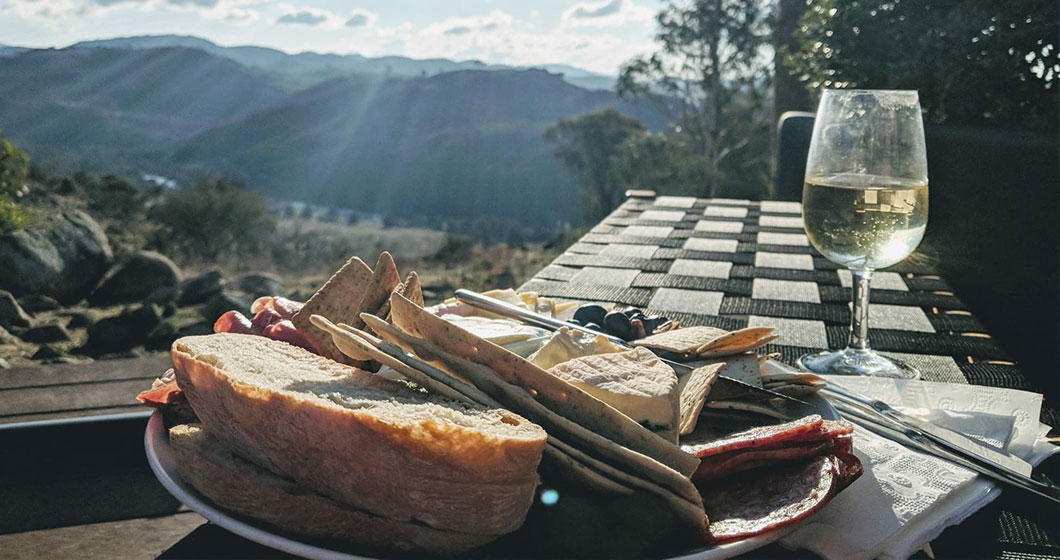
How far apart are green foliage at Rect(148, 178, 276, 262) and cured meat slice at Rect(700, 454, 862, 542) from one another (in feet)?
46.1

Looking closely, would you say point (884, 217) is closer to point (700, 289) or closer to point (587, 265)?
point (700, 289)

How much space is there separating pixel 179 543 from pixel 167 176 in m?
25.9

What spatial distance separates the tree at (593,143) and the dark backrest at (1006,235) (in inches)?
777

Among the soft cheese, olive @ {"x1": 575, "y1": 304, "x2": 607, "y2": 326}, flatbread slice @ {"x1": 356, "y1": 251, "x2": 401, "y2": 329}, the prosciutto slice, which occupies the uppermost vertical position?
flatbread slice @ {"x1": 356, "y1": 251, "x2": 401, "y2": 329}

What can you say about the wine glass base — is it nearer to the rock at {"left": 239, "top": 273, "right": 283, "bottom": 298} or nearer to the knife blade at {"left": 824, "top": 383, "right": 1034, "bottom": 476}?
the knife blade at {"left": 824, "top": 383, "right": 1034, "bottom": 476}

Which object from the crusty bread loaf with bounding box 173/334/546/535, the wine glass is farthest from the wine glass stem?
the crusty bread loaf with bounding box 173/334/546/535

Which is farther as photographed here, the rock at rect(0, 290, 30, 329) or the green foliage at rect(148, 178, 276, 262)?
the green foliage at rect(148, 178, 276, 262)

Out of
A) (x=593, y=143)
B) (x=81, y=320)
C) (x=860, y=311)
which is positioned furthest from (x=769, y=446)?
(x=593, y=143)

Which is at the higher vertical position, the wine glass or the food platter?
the wine glass

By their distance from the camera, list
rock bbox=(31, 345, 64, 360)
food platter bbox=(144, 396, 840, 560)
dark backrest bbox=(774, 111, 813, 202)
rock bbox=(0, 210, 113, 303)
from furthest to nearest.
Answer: rock bbox=(0, 210, 113, 303)
rock bbox=(31, 345, 64, 360)
dark backrest bbox=(774, 111, 813, 202)
food platter bbox=(144, 396, 840, 560)

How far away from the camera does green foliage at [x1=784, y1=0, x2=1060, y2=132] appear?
3156 millimetres

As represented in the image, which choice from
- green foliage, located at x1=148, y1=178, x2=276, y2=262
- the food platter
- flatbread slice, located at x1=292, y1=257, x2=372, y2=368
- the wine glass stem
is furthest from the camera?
green foliage, located at x1=148, y1=178, x2=276, y2=262

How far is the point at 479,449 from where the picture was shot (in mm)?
568

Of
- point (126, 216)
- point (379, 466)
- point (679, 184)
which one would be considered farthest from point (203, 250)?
point (379, 466)
